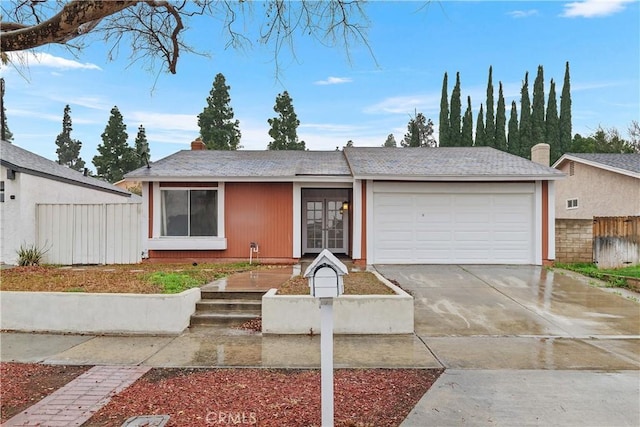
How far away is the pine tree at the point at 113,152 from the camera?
1435 inches

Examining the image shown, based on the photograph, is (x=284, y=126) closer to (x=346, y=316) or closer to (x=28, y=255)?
(x=28, y=255)

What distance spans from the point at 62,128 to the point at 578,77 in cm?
5519

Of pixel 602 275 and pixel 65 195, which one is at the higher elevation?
pixel 65 195

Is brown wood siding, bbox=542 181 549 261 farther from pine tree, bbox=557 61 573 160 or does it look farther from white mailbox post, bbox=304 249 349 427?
pine tree, bbox=557 61 573 160

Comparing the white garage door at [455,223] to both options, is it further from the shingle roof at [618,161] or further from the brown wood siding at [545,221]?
the shingle roof at [618,161]

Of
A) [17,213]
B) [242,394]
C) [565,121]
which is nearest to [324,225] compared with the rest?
[17,213]

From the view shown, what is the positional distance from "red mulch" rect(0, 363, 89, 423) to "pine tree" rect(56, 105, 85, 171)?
5165cm

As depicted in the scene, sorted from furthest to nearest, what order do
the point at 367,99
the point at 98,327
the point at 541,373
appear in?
the point at 367,99
the point at 98,327
the point at 541,373

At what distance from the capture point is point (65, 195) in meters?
13.0

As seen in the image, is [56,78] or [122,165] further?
[122,165]

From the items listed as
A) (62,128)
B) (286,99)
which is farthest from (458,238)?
(62,128)

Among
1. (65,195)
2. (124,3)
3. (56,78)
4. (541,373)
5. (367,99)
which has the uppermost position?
(367,99)

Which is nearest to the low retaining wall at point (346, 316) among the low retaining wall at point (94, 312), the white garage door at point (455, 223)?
the low retaining wall at point (94, 312)

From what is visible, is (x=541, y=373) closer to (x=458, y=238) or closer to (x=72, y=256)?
(x=458, y=238)
